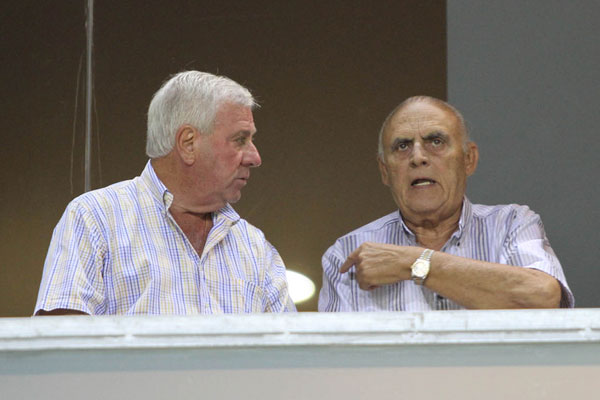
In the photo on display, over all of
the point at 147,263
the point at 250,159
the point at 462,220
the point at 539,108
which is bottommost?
the point at 147,263

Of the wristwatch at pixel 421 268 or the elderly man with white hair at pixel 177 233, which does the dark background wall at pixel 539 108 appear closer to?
the wristwatch at pixel 421 268

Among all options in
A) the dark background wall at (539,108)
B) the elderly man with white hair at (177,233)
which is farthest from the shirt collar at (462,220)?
the dark background wall at (539,108)

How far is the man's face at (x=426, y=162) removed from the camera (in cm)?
226

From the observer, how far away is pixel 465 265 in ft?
6.59

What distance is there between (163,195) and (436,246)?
2.29 ft

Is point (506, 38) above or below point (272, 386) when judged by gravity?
above

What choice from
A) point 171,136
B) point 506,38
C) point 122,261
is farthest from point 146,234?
point 506,38

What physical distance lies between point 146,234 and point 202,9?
1223 millimetres

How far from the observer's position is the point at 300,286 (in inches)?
112

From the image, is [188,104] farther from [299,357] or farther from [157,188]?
[299,357]

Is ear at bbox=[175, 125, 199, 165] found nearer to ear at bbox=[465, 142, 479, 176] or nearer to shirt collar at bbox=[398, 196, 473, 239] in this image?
shirt collar at bbox=[398, 196, 473, 239]

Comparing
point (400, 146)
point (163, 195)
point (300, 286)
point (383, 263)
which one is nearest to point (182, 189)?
point (163, 195)

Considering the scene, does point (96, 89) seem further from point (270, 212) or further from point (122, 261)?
point (122, 261)

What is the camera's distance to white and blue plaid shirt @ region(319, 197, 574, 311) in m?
2.10
